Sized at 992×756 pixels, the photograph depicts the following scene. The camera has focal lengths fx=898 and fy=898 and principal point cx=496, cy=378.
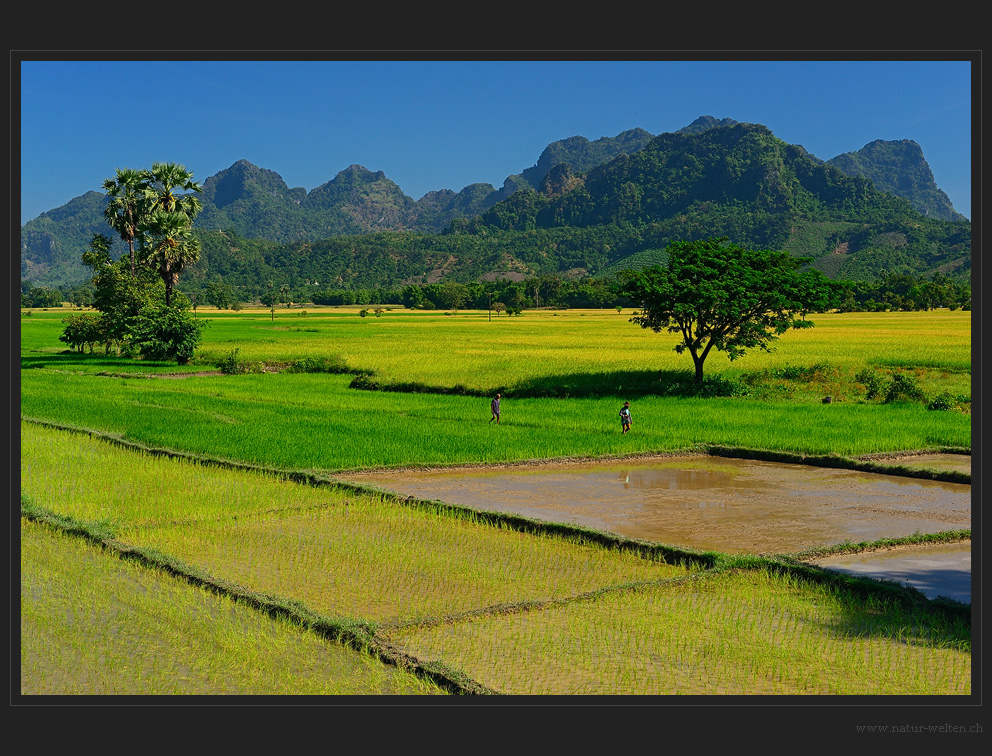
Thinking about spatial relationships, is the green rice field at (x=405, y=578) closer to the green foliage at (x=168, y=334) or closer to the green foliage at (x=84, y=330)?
the green foliage at (x=168, y=334)

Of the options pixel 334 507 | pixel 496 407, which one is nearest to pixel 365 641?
pixel 334 507

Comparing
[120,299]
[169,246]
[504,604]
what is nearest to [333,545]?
[504,604]

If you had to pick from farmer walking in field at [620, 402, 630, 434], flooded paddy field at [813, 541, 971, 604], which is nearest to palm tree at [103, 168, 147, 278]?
farmer walking in field at [620, 402, 630, 434]

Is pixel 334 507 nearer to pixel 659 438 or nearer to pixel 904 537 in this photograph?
pixel 904 537

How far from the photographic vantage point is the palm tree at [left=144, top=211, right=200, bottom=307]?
49781 mm

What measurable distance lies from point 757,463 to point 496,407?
24.5 feet

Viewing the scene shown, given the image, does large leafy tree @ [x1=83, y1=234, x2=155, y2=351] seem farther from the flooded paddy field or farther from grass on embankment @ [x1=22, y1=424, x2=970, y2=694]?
the flooded paddy field

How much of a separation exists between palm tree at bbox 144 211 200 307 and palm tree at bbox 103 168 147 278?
4.85ft

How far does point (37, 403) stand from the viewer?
28.4 metres

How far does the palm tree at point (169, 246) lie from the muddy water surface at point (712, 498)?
37.2 metres

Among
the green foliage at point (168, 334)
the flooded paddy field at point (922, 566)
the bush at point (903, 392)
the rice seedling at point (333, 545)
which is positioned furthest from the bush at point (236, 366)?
the flooded paddy field at point (922, 566)

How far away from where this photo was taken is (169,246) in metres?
49.8

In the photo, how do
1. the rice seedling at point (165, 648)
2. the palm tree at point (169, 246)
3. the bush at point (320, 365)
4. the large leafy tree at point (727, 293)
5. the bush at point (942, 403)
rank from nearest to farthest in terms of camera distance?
the rice seedling at point (165, 648)
the bush at point (942, 403)
the large leafy tree at point (727, 293)
the bush at point (320, 365)
the palm tree at point (169, 246)

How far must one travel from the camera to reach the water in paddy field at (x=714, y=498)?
42.3 ft
